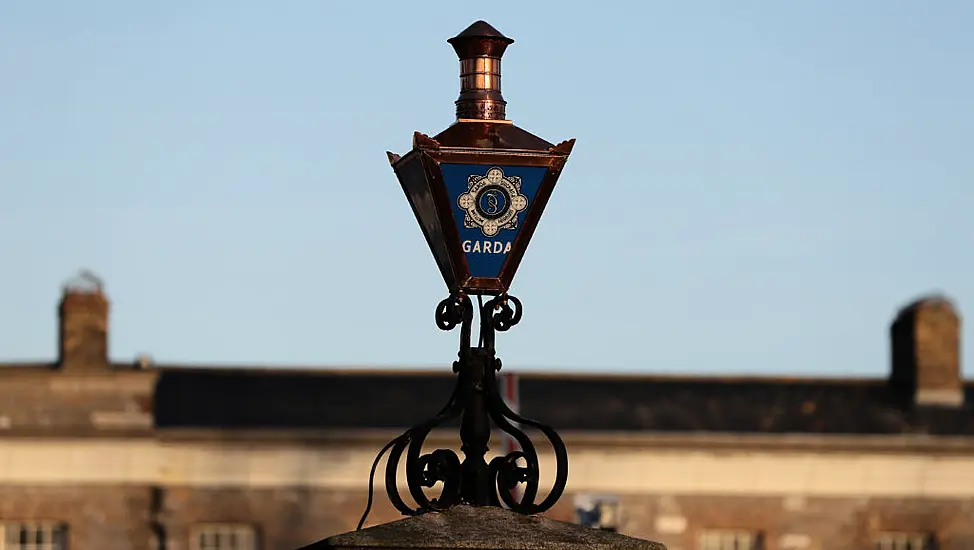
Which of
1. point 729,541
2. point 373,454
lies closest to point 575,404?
point 729,541

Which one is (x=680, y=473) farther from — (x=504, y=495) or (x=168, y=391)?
(x=504, y=495)

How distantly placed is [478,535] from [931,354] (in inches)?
1834

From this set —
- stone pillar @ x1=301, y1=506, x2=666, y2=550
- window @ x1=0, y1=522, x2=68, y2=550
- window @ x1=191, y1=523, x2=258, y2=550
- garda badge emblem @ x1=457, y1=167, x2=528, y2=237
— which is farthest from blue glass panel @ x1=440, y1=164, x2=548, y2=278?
window @ x1=191, y1=523, x2=258, y2=550

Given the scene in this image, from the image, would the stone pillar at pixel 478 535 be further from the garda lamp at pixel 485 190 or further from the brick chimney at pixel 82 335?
the brick chimney at pixel 82 335

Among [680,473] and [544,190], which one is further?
[680,473]

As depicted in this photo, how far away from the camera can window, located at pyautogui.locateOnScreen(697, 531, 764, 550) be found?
5156 centimetres

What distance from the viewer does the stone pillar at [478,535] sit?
834 cm

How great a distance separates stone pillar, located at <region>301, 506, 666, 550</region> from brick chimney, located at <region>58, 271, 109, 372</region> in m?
43.7

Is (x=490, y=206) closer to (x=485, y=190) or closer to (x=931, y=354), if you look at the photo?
(x=485, y=190)

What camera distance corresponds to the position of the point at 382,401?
171 ft

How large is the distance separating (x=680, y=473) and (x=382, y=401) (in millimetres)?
5570

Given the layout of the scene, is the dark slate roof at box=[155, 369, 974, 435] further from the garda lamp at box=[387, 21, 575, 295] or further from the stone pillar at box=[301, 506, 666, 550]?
the stone pillar at box=[301, 506, 666, 550]

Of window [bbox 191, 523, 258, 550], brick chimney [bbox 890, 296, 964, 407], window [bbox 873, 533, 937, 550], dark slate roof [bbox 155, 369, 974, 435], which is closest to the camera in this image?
window [bbox 191, 523, 258, 550]

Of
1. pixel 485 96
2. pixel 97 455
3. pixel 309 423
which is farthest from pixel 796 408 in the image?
pixel 485 96
